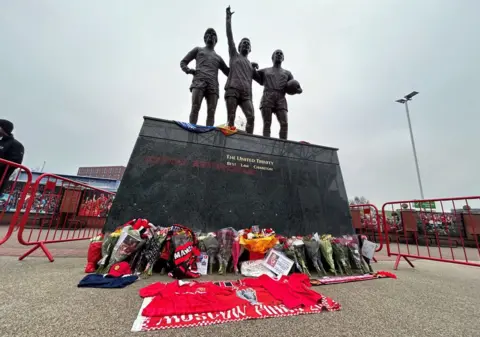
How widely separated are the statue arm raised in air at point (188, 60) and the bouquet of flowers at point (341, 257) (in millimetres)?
4550

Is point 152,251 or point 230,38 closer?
point 152,251

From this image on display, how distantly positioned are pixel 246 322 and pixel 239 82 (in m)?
4.61

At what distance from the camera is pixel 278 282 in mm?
2168

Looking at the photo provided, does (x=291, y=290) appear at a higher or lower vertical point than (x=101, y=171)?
lower

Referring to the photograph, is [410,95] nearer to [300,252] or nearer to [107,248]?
[300,252]

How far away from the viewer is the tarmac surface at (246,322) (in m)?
1.24

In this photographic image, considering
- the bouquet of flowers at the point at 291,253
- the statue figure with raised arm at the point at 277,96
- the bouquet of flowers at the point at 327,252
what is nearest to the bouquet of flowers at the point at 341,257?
the bouquet of flowers at the point at 327,252

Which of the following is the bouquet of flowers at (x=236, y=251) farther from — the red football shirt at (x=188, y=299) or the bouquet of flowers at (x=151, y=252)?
the bouquet of flowers at (x=151, y=252)

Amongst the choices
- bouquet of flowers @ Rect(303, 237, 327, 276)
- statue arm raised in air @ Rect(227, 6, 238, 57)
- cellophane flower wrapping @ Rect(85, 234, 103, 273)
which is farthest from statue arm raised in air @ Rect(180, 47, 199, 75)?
bouquet of flowers @ Rect(303, 237, 327, 276)

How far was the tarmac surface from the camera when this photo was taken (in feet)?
4.06

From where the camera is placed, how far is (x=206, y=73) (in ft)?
15.2

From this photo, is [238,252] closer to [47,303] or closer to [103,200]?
[47,303]

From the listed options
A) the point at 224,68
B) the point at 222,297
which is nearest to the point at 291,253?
the point at 222,297

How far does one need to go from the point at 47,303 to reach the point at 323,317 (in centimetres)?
210
